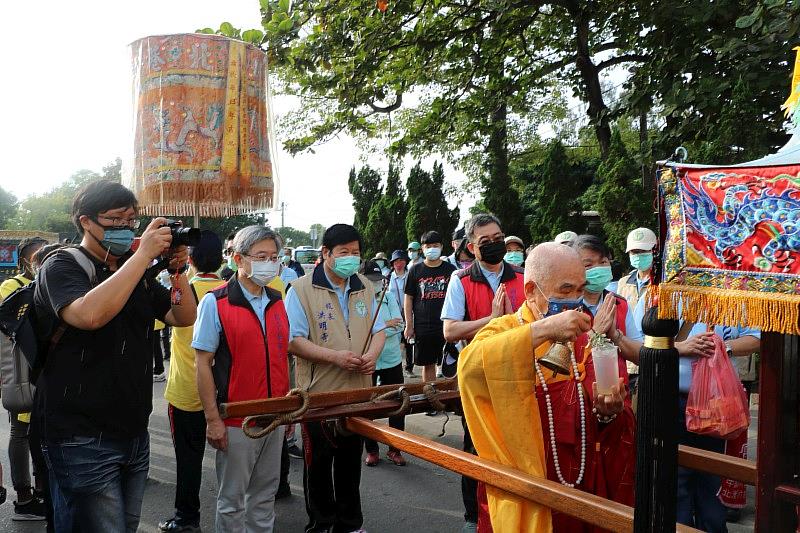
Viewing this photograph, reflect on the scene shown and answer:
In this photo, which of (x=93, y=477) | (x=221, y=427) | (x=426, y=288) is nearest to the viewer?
(x=93, y=477)

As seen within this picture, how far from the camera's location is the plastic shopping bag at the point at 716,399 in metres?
3.60

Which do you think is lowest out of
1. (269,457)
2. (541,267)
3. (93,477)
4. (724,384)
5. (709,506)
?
(709,506)

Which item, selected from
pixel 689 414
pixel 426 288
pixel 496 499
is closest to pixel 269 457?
pixel 496 499

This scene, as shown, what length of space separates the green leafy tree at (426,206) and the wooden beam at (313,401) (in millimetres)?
15304

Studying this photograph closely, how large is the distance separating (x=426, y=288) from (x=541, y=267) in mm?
4549

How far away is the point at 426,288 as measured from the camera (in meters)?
7.00

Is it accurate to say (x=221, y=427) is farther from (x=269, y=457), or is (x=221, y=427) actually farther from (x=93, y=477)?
(x=93, y=477)

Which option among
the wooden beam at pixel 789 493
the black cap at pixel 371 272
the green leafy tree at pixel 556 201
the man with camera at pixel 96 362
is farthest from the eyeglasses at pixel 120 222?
the green leafy tree at pixel 556 201

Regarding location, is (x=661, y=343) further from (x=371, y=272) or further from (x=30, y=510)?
(x=371, y=272)

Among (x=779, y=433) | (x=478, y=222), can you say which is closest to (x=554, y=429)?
(x=779, y=433)

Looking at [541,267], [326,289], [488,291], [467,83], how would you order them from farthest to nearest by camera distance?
[467,83], [488,291], [326,289], [541,267]

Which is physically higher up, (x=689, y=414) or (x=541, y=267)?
(x=541, y=267)

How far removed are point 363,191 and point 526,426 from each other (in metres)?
20.3

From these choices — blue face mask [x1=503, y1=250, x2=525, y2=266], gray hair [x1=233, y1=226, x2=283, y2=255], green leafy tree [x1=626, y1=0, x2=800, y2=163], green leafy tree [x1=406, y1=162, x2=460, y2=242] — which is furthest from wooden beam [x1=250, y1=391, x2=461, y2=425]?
green leafy tree [x1=406, y1=162, x2=460, y2=242]
